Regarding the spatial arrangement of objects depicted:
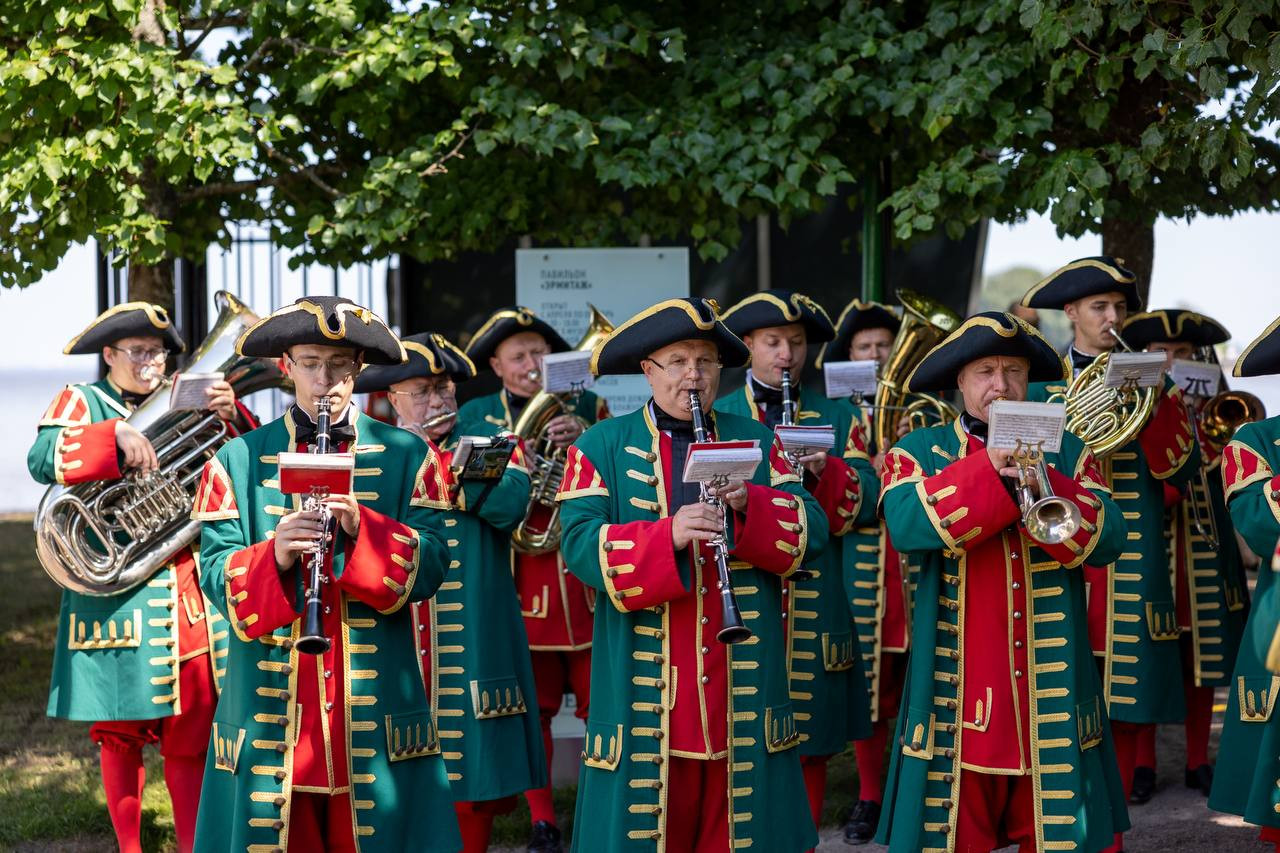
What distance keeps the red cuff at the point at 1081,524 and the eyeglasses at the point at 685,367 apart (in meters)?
1.13

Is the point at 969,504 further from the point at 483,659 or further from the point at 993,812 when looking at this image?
the point at 483,659

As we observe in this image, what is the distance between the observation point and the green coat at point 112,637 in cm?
639

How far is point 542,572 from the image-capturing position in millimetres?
7246

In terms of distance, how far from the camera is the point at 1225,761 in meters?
5.76

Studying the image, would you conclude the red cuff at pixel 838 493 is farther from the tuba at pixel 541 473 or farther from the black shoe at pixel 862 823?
the black shoe at pixel 862 823

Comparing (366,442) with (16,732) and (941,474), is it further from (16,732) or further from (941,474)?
(16,732)

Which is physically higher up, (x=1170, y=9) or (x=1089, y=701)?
(x=1170, y=9)

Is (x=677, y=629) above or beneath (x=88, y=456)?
beneath

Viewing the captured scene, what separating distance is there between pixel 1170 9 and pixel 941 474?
136 inches

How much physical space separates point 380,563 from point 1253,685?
3265 mm

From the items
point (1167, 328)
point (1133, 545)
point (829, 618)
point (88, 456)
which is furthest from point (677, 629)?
point (1167, 328)

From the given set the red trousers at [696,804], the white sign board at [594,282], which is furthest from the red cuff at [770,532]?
the white sign board at [594,282]

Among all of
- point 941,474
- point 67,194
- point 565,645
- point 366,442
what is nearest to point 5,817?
point 565,645

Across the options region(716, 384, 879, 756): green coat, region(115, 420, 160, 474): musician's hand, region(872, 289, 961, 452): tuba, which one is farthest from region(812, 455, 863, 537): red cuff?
region(115, 420, 160, 474): musician's hand
